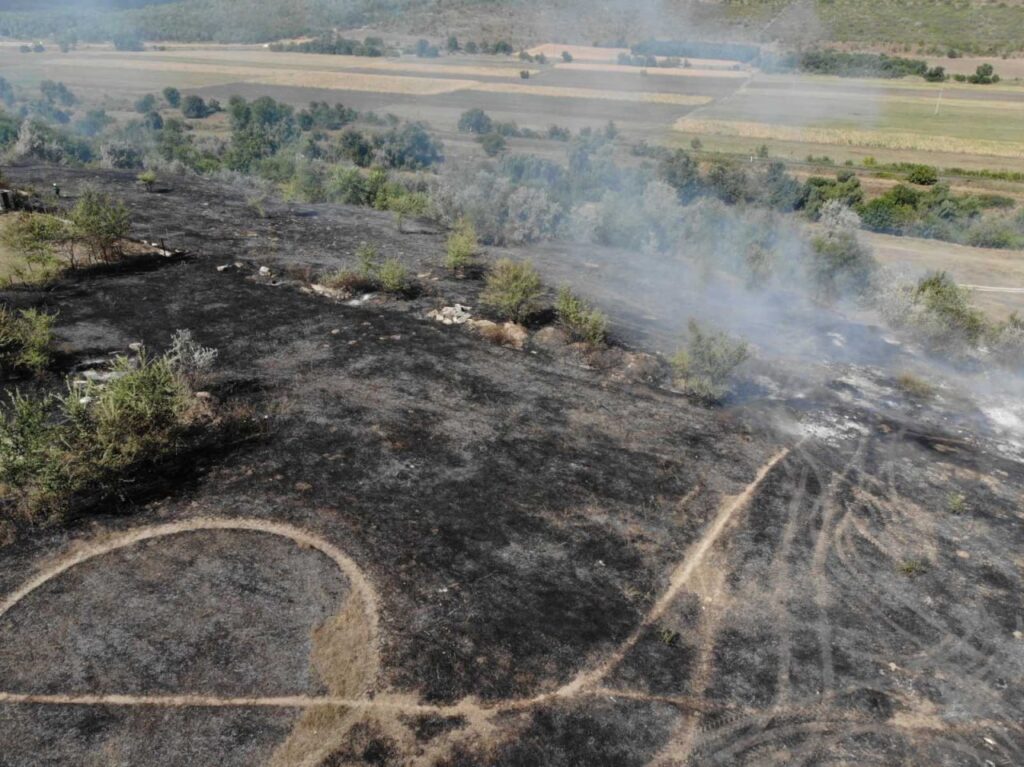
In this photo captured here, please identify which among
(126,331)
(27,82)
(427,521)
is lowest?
(427,521)

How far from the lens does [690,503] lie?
11.7 metres

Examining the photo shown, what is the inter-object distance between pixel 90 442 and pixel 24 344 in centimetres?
515

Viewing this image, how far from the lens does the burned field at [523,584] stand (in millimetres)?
7684

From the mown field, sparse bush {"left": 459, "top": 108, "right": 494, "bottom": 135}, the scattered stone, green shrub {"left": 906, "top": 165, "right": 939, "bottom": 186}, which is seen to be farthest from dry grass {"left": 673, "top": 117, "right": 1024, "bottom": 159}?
the scattered stone

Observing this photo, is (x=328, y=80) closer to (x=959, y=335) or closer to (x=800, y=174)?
(x=800, y=174)

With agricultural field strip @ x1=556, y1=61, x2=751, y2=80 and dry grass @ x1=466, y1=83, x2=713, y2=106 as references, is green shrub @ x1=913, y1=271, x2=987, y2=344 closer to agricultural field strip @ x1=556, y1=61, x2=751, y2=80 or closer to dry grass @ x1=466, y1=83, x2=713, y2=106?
dry grass @ x1=466, y1=83, x2=713, y2=106

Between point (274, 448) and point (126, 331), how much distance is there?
6.78m

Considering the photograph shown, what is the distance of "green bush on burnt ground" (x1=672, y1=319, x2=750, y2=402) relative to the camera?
15.2 m

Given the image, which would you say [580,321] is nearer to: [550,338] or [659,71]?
[550,338]

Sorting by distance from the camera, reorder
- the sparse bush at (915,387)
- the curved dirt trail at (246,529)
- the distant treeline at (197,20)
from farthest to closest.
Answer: the distant treeline at (197,20), the sparse bush at (915,387), the curved dirt trail at (246,529)

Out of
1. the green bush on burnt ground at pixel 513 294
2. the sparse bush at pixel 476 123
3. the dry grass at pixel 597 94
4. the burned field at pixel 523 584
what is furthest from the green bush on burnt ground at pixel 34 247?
the dry grass at pixel 597 94

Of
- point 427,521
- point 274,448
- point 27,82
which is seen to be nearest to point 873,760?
point 427,521

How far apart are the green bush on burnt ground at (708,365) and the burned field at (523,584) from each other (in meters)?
0.51

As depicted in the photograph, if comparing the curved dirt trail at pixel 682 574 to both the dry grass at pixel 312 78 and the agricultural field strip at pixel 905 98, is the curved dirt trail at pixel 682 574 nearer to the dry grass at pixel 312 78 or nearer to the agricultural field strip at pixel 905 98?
the agricultural field strip at pixel 905 98
